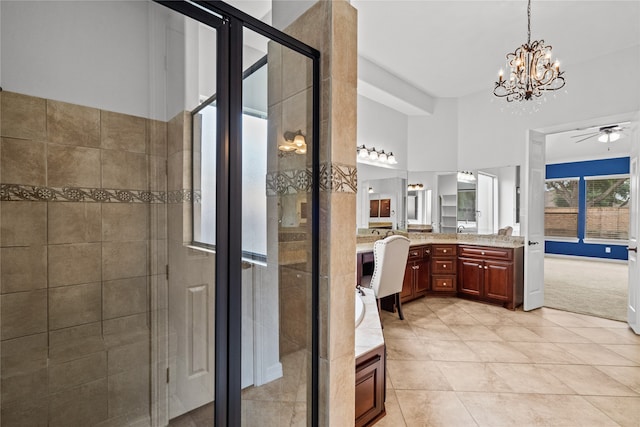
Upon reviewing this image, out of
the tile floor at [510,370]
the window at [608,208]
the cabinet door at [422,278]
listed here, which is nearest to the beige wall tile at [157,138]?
the tile floor at [510,370]

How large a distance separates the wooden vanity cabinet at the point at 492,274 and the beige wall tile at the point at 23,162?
15.1 ft

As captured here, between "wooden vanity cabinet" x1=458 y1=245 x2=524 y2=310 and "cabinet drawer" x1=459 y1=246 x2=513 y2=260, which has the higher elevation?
"cabinet drawer" x1=459 y1=246 x2=513 y2=260

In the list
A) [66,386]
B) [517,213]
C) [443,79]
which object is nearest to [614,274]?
[517,213]

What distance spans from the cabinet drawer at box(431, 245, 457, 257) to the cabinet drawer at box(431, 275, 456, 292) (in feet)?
1.07

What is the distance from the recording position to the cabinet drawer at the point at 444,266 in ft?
14.7

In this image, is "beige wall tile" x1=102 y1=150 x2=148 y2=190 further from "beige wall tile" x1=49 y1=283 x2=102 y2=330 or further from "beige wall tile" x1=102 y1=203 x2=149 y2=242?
"beige wall tile" x1=49 y1=283 x2=102 y2=330

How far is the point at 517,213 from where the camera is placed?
4.37 m

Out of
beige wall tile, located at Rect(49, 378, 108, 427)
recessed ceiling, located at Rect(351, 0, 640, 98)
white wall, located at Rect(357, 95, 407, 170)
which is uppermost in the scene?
recessed ceiling, located at Rect(351, 0, 640, 98)

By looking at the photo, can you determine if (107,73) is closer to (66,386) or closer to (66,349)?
(66,349)

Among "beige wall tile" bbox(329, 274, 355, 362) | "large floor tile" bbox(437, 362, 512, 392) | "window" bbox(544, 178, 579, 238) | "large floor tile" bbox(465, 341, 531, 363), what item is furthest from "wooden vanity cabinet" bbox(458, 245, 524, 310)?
"window" bbox(544, 178, 579, 238)

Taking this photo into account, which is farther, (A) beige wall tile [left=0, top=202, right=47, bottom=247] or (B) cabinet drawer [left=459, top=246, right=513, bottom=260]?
(B) cabinet drawer [left=459, top=246, right=513, bottom=260]

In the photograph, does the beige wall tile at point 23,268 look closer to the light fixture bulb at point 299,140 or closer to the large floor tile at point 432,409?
the light fixture bulb at point 299,140

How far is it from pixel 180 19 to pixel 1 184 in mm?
880

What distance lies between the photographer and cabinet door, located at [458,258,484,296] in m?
4.27
